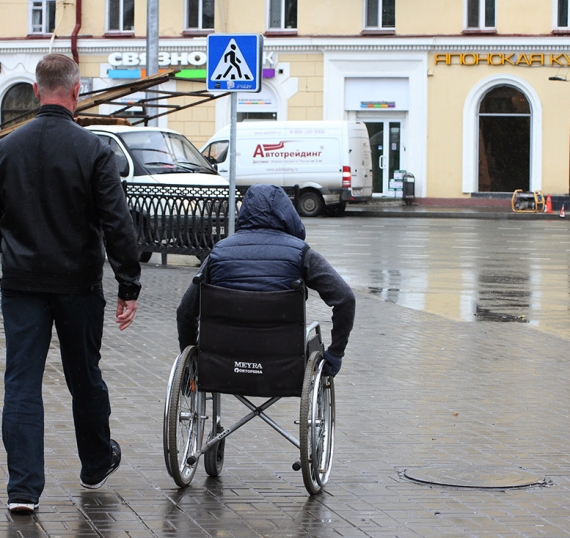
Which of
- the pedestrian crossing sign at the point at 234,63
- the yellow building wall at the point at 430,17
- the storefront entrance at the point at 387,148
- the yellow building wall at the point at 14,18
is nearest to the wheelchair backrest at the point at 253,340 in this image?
the pedestrian crossing sign at the point at 234,63

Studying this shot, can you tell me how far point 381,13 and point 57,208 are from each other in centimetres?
3393

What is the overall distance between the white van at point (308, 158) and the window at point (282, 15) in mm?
6585

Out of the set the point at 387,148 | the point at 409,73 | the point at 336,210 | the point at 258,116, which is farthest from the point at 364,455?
the point at 258,116

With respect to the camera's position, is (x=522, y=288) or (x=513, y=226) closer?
(x=522, y=288)

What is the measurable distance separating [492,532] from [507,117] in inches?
1315

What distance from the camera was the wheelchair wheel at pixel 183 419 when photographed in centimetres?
531

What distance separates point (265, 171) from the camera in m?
32.5

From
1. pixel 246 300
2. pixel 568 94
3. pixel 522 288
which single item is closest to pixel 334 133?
pixel 568 94

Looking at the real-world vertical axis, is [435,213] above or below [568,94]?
below

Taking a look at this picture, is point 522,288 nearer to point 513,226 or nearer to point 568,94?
point 513,226

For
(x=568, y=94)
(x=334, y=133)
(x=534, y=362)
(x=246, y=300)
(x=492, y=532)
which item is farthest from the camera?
(x=568, y=94)

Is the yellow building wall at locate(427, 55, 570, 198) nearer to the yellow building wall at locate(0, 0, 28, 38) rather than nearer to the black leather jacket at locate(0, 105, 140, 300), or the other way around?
the yellow building wall at locate(0, 0, 28, 38)

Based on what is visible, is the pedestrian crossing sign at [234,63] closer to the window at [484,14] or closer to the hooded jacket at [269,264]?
the hooded jacket at [269,264]

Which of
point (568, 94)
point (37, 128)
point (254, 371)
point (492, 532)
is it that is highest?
point (568, 94)
